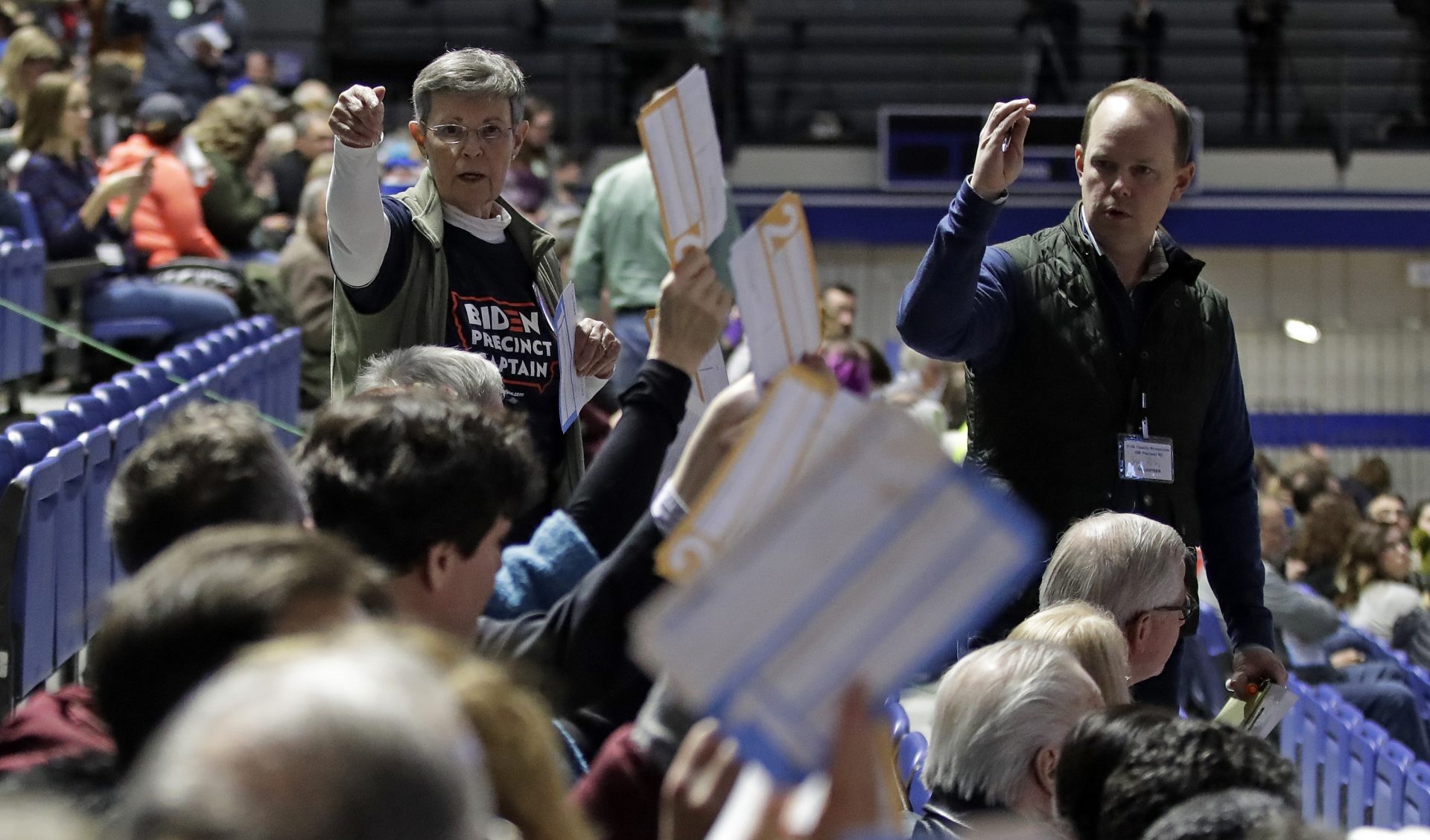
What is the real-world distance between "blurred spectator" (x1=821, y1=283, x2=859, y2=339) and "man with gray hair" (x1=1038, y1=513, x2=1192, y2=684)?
335cm

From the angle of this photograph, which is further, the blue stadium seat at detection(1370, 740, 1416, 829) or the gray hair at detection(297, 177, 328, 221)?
the gray hair at detection(297, 177, 328, 221)

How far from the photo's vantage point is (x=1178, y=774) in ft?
4.87

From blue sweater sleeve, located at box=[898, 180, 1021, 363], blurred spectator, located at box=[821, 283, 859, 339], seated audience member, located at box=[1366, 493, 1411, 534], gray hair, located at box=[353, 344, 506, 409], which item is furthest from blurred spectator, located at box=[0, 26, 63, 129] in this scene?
seated audience member, located at box=[1366, 493, 1411, 534]

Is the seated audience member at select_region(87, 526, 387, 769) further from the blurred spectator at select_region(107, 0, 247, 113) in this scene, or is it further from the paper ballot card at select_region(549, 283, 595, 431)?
the blurred spectator at select_region(107, 0, 247, 113)

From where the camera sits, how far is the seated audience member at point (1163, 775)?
4.85ft

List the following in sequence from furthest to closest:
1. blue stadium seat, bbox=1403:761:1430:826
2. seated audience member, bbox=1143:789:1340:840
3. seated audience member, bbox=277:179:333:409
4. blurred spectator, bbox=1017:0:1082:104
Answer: blurred spectator, bbox=1017:0:1082:104 < seated audience member, bbox=277:179:333:409 < blue stadium seat, bbox=1403:761:1430:826 < seated audience member, bbox=1143:789:1340:840

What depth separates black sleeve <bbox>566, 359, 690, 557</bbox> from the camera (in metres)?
1.63

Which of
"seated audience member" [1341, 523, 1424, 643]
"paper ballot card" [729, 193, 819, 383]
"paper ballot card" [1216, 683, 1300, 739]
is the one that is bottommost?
"seated audience member" [1341, 523, 1424, 643]

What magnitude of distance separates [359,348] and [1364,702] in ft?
13.0

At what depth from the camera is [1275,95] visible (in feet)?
45.3

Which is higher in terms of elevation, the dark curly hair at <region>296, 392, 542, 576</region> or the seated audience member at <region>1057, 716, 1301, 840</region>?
the dark curly hair at <region>296, 392, 542, 576</region>

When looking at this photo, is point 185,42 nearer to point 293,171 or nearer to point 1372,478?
point 293,171

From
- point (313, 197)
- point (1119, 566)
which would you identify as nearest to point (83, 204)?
point (313, 197)

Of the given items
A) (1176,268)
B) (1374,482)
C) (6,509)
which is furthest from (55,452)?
(1374,482)
